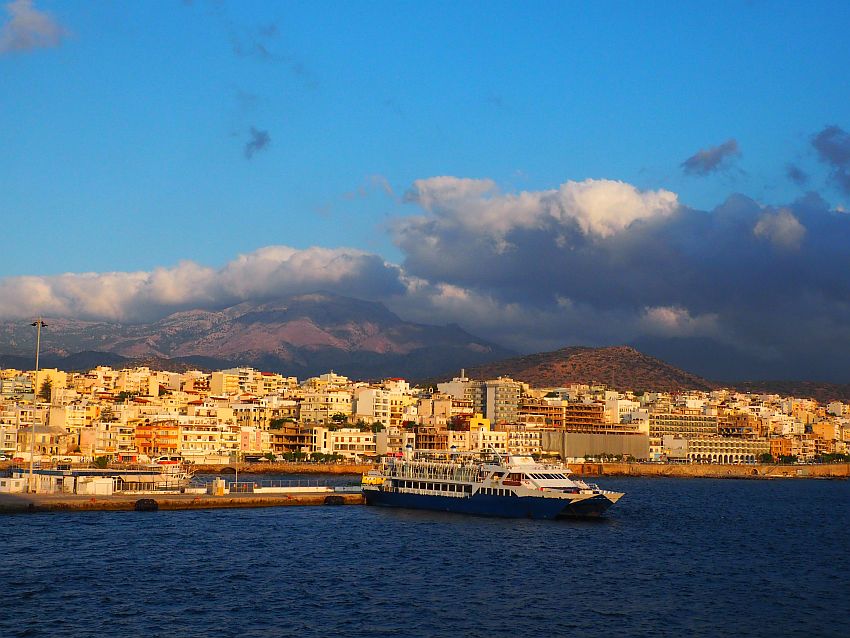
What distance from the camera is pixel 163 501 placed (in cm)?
8175

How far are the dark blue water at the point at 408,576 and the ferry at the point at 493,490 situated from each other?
6.49ft

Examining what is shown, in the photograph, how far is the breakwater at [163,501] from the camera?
76.5 meters

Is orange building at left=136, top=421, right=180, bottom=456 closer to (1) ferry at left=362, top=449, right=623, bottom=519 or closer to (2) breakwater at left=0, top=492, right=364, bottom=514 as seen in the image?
(2) breakwater at left=0, top=492, right=364, bottom=514

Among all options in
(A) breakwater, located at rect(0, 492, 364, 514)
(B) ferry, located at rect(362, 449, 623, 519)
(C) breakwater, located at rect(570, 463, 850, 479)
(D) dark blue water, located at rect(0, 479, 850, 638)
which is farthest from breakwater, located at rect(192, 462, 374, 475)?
(D) dark blue water, located at rect(0, 479, 850, 638)

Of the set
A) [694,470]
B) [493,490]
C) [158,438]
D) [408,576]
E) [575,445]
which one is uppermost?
[575,445]

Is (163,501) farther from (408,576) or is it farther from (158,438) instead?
(158,438)

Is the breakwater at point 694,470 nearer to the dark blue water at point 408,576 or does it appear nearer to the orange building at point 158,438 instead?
the orange building at point 158,438

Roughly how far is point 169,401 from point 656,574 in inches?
6123

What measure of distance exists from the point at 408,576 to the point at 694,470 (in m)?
144

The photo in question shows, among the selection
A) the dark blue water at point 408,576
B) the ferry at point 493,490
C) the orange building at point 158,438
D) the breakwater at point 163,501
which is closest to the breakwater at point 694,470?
the orange building at point 158,438

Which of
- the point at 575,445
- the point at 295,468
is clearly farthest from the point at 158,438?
the point at 575,445

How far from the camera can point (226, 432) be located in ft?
561

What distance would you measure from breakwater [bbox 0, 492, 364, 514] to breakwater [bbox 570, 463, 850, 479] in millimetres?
89018

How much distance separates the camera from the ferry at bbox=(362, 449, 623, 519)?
80000 mm
